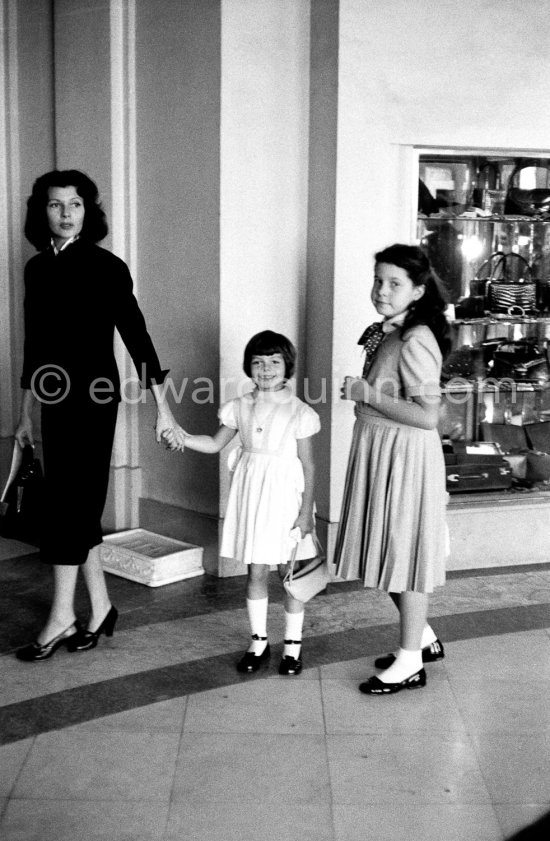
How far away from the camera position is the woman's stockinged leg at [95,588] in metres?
4.22

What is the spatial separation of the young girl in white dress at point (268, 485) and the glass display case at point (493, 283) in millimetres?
1845

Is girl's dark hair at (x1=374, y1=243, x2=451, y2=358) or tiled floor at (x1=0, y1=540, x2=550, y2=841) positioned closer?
tiled floor at (x1=0, y1=540, x2=550, y2=841)

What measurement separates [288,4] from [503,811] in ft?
12.9

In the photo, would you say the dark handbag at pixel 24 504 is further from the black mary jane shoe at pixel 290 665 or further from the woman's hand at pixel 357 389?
the woman's hand at pixel 357 389

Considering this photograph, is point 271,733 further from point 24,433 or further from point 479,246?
point 479,246

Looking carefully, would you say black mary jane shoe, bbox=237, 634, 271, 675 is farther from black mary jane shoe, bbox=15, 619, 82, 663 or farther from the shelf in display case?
the shelf in display case

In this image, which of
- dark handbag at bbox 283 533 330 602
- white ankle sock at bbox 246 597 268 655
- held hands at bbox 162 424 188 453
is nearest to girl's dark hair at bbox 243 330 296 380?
held hands at bbox 162 424 188 453

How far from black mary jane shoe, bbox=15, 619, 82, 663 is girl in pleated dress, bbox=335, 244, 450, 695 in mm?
1260

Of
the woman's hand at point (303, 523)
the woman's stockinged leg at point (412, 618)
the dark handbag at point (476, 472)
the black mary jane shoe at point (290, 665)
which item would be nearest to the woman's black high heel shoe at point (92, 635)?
the black mary jane shoe at point (290, 665)

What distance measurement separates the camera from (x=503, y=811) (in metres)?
2.98

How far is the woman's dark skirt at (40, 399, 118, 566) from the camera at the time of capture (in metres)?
4.03

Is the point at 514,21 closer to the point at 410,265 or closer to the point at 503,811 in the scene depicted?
the point at 410,265

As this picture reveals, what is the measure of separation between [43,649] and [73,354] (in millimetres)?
1197

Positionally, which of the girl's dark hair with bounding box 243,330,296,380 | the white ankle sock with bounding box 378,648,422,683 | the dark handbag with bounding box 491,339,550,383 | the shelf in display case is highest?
the shelf in display case
